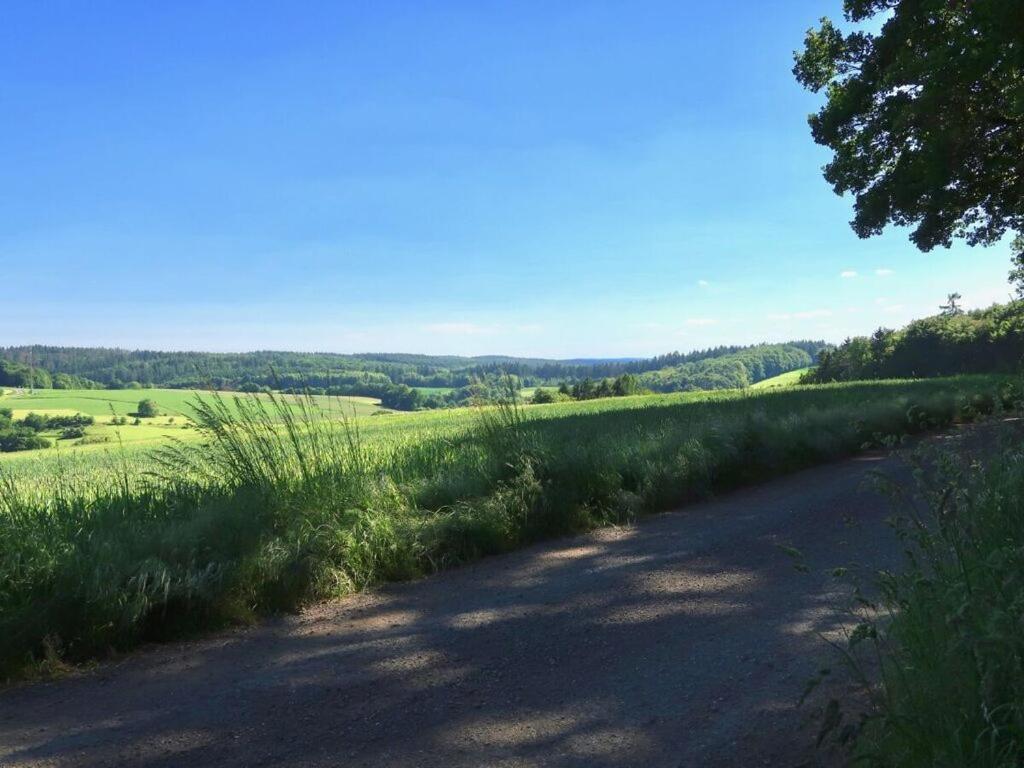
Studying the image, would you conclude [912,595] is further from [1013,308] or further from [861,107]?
[1013,308]

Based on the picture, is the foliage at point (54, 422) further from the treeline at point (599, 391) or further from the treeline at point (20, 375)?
the treeline at point (599, 391)

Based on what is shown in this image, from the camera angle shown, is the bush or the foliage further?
the foliage

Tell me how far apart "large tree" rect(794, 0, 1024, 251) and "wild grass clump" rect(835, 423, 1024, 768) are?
1288cm

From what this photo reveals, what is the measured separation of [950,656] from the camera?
8.11ft

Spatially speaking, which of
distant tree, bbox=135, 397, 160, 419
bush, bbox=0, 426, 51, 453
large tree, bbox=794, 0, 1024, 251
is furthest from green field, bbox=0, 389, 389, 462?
large tree, bbox=794, 0, 1024, 251

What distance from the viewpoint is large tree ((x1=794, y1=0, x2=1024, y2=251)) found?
14.2 m

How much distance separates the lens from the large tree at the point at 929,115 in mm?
14164

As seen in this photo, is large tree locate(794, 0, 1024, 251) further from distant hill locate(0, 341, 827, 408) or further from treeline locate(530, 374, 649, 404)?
treeline locate(530, 374, 649, 404)

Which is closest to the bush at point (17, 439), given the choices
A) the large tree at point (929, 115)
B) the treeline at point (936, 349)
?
the large tree at point (929, 115)

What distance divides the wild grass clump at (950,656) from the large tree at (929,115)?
12.9 m

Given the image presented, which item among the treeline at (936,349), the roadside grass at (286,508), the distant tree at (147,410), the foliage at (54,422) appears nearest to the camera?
the roadside grass at (286,508)

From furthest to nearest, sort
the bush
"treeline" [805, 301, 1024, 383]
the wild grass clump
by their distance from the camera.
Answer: "treeline" [805, 301, 1024, 383] < the bush < the wild grass clump

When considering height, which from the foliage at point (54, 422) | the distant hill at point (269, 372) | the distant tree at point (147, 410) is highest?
the distant hill at point (269, 372)

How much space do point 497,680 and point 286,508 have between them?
3.32 meters
